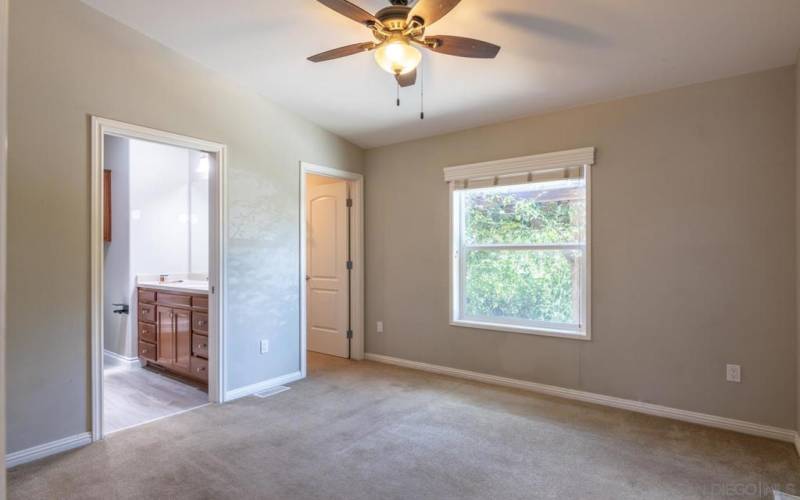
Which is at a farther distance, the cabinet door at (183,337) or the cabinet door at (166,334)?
Result: the cabinet door at (166,334)

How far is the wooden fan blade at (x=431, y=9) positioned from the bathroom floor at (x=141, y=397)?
3.16 metres

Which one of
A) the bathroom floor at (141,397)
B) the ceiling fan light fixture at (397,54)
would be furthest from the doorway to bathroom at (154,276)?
the ceiling fan light fixture at (397,54)

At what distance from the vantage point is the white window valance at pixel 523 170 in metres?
3.56

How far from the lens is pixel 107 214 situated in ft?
16.4

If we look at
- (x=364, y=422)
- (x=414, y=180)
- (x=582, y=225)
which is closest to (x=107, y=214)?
(x=414, y=180)

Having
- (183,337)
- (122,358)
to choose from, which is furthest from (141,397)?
(122,358)

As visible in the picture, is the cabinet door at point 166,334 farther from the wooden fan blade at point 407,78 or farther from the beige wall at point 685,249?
the wooden fan blade at point 407,78

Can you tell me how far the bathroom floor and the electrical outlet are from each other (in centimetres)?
381

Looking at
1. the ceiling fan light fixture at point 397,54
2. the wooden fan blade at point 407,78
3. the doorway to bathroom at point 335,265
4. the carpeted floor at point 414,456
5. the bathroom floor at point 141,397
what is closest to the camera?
the ceiling fan light fixture at point 397,54

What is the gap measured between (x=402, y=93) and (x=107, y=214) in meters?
3.70

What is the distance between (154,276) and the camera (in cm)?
490

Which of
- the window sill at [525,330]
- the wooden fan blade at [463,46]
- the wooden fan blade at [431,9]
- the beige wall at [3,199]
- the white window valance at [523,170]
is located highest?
the wooden fan blade at [431,9]

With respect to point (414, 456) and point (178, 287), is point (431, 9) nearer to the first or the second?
point (414, 456)

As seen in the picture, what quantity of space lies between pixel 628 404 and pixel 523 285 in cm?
120
